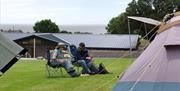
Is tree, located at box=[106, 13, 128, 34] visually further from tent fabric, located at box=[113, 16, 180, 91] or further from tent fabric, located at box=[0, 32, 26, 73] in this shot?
tent fabric, located at box=[0, 32, 26, 73]

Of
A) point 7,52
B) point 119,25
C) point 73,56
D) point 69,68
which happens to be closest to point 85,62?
point 73,56

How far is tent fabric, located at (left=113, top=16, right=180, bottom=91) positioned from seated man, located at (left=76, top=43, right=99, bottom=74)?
756cm

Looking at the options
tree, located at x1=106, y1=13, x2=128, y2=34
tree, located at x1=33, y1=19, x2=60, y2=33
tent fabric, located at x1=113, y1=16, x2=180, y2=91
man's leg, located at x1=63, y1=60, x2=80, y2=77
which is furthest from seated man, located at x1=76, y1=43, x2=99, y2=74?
tree, located at x1=33, y1=19, x2=60, y2=33

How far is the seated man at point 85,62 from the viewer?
615 inches

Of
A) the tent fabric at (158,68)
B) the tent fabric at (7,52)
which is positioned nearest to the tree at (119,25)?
the tent fabric at (158,68)

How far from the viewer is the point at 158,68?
24.7 ft

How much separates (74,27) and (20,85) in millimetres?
126031

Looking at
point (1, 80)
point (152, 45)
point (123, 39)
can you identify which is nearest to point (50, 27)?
point (123, 39)

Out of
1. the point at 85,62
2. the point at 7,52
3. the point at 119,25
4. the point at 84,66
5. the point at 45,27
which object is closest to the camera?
the point at 7,52

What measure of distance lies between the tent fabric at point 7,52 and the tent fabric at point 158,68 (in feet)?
5.77

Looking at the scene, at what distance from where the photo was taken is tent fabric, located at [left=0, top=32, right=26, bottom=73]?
6.60m

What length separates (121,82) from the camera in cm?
798

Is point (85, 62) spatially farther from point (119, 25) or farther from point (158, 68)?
point (119, 25)

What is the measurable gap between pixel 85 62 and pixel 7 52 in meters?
9.07
